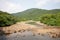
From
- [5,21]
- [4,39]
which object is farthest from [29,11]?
[4,39]

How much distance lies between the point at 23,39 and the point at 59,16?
317 inches

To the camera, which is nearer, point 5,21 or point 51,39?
point 51,39

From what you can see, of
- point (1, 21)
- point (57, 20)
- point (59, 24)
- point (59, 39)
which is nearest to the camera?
point (59, 39)

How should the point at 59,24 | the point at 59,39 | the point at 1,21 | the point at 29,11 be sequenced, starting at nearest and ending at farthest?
the point at 59,39, the point at 59,24, the point at 1,21, the point at 29,11

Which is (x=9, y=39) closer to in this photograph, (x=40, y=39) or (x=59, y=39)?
(x=40, y=39)

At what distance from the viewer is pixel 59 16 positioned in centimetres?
1686

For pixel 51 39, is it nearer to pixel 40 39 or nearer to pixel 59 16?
pixel 40 39

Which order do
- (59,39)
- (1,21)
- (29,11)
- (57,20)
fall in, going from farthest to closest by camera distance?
(29,11) → (1,21) → (57,20) → (59,39)

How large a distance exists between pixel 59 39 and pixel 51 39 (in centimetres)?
48

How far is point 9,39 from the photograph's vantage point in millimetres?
9984

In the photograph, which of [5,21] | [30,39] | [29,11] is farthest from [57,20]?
[29,11]

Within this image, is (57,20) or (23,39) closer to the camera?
(23,39)

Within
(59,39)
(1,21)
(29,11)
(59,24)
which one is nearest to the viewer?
(59,39)

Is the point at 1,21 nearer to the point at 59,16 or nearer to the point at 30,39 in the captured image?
the point at 59,16
